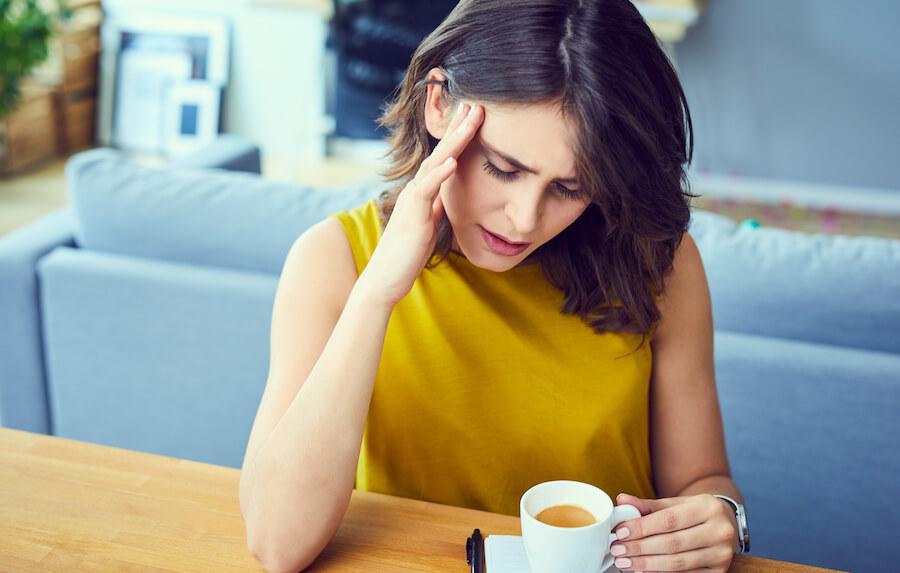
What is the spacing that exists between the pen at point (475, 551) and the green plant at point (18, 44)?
380cm

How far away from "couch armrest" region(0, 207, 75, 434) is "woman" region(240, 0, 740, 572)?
3.18 feet

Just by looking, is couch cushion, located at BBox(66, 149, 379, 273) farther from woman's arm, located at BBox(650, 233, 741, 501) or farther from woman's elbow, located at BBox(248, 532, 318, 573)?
woman's elbow, located at BBox(248, 532, 318, 573)

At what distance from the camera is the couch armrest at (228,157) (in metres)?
2.41

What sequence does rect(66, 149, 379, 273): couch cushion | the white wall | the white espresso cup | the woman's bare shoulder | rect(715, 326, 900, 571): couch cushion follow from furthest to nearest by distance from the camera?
the white wall < rect(66, 149, 379, 273): couch cushion < rect(715, 326, 900, 571): couch cushion < the woman's bare shoulder < the white espresso cup

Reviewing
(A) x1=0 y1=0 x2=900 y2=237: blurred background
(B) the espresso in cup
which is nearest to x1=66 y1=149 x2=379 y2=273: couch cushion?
(B) the espresso in cup

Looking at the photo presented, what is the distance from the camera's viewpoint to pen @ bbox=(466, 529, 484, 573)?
90 cm

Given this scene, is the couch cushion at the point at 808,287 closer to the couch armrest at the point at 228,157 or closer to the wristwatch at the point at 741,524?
the wristwatch at the point at 741,524

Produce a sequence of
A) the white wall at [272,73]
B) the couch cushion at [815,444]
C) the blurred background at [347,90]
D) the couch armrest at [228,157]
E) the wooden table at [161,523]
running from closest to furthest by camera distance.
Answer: the wooden table at [161,523], the couch cushion at [815,444], the couch armrest at [228,157], the blurred background at [347,90], the white wall at [272,73]

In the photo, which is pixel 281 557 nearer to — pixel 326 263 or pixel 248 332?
pixel 326 263

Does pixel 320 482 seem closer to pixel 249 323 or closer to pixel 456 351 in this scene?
pixel 456 351

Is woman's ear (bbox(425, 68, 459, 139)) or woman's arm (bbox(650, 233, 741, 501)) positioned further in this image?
woman's arm (bbox(650, 233, 741, 501))

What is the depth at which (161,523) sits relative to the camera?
3.14ft

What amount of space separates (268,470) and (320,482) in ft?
0.19

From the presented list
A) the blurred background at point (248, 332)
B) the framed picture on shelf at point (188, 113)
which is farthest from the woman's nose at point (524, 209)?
the framed picture on shelf at point (188, 113)
